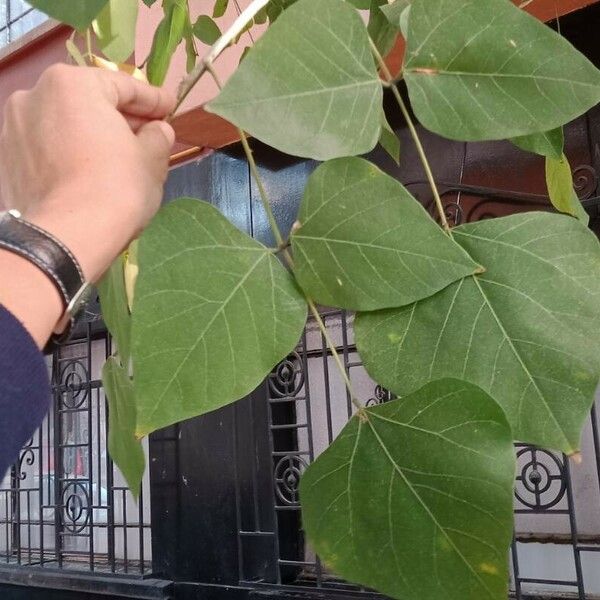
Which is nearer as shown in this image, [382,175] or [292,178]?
[382,175]

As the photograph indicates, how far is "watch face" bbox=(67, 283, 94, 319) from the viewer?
21 centimetres

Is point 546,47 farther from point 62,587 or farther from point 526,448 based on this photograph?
point 62,587

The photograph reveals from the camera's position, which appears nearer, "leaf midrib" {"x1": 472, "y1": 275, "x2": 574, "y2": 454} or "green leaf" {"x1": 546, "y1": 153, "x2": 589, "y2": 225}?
"leaf midrib" {"x1": 472, "y1": 275, "x2": 574, "y2": 454}

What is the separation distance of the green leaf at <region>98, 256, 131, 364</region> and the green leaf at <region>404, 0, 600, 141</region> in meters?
0.13

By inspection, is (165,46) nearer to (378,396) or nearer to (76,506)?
(378,396)

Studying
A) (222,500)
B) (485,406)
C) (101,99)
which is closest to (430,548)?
(485,406)

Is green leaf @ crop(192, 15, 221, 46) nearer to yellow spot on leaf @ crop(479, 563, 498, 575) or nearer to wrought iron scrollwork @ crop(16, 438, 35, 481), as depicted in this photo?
yellow spot on leaf @ crop(479, 563, 498, 575)

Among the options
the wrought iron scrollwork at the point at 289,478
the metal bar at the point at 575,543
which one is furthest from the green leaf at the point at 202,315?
the wrought iron scrollwork at the point at 289,478

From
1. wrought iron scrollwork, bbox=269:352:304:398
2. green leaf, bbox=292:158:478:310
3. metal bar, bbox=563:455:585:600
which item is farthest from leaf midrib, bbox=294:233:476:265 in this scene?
wrought iron scrollwork, bbox=269:352:304:398

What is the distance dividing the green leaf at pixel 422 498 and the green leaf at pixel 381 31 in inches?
5.6

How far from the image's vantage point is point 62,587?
1176mm

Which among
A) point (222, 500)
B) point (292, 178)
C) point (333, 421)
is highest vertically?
point (292, 178)

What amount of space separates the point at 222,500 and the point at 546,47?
3.00ft

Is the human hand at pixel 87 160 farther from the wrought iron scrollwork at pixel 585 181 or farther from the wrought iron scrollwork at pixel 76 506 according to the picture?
the wrought iron scrollwork at pixel 76 506
